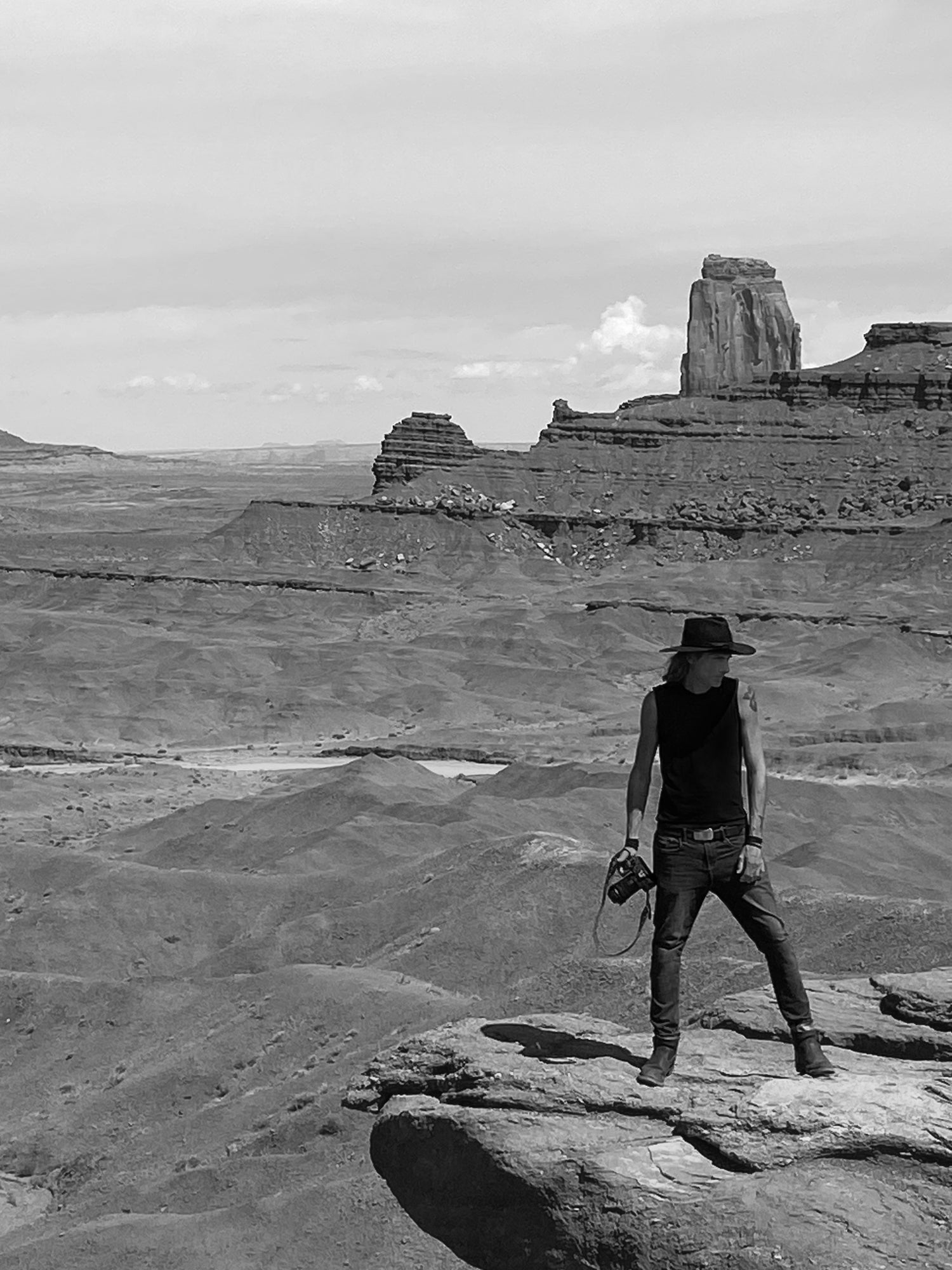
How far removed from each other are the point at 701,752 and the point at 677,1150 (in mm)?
2217

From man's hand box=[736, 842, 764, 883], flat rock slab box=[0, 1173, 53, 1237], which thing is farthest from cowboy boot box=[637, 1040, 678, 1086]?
A: flat rock slab box=[0, 1173, 53, 1237]

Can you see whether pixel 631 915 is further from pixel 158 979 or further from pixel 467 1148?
pixel 467 1148

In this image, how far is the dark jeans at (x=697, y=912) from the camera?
10.0m

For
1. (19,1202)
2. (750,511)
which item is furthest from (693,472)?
(19,1202)

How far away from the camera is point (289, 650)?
75.8 meters

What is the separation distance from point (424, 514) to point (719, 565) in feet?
68.9

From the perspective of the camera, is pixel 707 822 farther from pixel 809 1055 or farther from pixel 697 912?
pixel 809 1055

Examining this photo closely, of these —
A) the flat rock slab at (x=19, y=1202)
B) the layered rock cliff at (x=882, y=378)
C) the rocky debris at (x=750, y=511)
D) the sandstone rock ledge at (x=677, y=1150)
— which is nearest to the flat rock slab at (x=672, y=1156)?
the sandstone rock ledge at (x=677, y=1150)

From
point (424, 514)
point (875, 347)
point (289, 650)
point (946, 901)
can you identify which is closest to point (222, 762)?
point (289, 650)

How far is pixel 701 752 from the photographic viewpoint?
394 inches

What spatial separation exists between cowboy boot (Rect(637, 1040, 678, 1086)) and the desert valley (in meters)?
0.17

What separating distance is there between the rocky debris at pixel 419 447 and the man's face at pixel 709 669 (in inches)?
4450

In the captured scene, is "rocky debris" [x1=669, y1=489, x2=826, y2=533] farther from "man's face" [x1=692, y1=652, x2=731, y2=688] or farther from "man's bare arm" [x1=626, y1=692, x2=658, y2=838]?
"man's face" [x1=692, y1=652, x2=731, y2=688]

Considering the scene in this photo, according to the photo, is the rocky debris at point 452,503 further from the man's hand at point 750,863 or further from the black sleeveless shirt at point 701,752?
the man's hand at point 750,863
